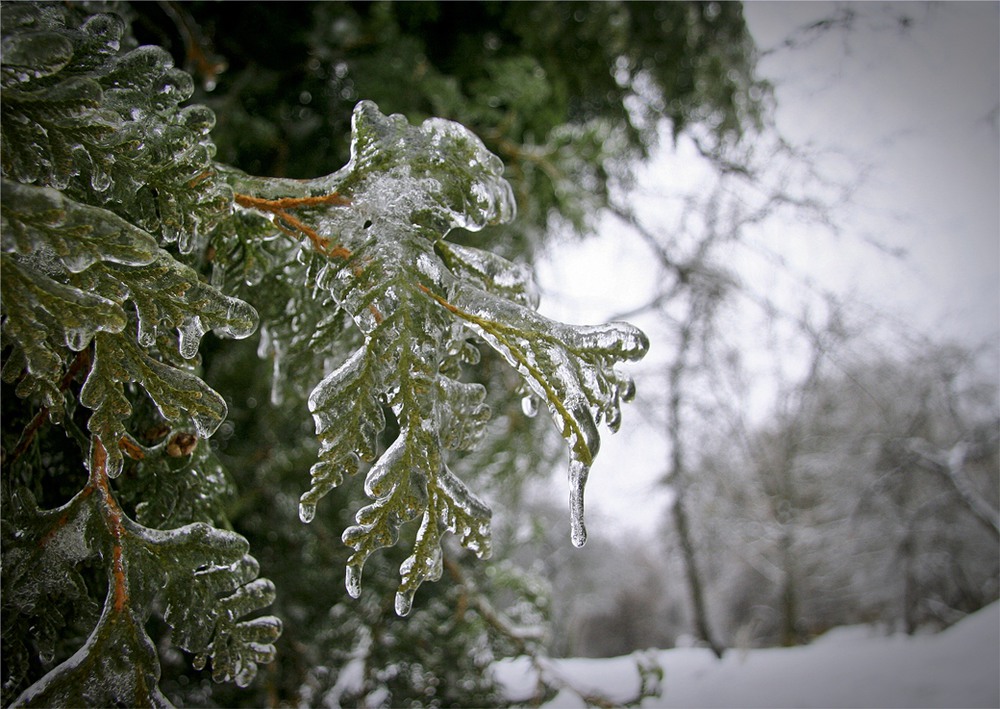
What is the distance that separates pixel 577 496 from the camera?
2.11 feet

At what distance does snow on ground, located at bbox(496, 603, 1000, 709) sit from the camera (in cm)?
271

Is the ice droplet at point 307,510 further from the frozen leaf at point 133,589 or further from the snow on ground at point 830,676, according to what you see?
the snow on ground at point 830,676

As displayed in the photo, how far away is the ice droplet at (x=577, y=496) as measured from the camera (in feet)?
2.10

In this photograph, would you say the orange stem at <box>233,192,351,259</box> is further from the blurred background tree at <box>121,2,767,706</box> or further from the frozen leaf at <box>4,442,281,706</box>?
the blurred background tree at <box>121,2,767,706</box>

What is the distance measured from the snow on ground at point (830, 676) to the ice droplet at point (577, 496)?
1747 millimetres

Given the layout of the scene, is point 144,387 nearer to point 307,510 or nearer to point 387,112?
point 307,510

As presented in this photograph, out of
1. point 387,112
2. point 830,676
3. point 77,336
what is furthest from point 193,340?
point 830,676

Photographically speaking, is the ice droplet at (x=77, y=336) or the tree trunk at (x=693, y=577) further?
the tree trunk at (x=693, y=577)

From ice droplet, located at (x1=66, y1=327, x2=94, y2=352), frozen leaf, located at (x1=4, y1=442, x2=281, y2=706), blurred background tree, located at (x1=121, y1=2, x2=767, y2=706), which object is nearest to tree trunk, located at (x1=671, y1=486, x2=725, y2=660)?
blurred background tree, located at (x1=121, y1=2, x2=767, y2=706)

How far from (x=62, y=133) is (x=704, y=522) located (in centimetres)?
1018

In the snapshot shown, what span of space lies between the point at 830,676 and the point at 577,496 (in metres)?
3.58

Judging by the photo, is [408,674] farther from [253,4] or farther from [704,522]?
[704,522]

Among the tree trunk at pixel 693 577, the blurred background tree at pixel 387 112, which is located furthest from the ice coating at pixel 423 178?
the tree trunk at pixel 693 577

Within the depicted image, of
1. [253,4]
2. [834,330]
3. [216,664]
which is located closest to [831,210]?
[834,330]
